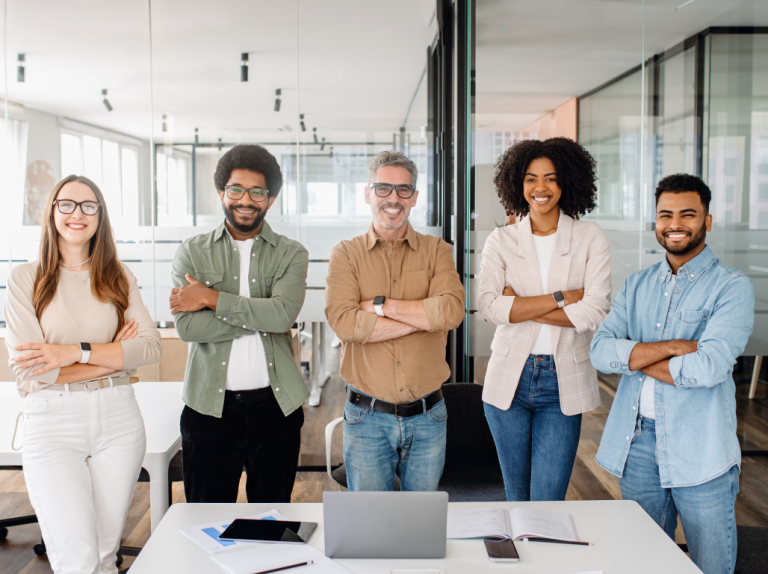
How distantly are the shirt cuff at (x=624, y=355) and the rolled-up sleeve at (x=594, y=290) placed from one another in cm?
20

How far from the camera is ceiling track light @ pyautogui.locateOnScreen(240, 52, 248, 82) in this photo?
3959mm

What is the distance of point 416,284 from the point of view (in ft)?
7.35

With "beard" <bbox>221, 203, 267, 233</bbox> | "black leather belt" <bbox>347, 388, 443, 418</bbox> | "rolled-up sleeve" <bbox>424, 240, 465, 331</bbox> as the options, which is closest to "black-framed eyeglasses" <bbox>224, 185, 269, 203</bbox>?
"beard" <bbox>221, 203, 267, 233</bbox>

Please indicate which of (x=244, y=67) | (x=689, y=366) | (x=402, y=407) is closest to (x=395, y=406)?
(x=402, y=407)

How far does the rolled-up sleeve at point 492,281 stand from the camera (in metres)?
2.35

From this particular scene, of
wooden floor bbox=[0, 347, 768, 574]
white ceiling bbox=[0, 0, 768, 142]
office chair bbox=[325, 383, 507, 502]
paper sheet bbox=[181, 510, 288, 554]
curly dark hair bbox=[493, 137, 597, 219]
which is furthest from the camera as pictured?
white ceiling bbox=[0, 0, 768, 142]

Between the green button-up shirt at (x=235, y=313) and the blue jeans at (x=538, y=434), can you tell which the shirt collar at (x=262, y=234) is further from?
the blue jeans at (x=538, y=434)

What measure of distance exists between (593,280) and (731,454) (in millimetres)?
772

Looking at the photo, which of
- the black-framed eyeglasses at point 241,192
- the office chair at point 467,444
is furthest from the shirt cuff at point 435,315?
the office chair at point 467,444

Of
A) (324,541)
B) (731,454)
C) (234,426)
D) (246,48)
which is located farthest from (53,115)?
(731,454)

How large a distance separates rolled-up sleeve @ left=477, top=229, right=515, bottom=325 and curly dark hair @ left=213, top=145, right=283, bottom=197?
92 centimetres

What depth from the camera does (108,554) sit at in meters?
2.08

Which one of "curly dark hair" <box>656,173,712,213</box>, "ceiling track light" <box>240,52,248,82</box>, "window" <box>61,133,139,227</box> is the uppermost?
"ceiling track light" <box>240,52,248,82</box>

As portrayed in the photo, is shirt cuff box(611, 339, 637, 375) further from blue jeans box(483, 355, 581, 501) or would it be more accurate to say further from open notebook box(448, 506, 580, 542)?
open notebook box(448, 506, 580, 542)
